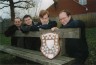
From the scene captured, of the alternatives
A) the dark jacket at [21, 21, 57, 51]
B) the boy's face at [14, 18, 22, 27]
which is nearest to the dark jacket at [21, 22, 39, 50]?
the dark jacket at [21, 21, 57, 51]

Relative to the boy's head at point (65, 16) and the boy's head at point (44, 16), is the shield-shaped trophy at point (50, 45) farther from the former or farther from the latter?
the boy's head at point (44, 16)

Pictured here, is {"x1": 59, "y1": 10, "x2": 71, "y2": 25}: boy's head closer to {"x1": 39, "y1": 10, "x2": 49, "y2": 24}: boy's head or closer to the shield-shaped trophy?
the shield-shaped trophy

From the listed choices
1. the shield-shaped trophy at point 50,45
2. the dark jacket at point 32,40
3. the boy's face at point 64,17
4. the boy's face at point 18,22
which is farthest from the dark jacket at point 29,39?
the boy's face at point 64,17

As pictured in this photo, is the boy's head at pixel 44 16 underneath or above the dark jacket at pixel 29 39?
above

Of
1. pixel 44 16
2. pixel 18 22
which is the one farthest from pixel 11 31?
pixel 44 16

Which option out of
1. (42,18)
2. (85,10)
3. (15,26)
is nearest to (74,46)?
(42,18)

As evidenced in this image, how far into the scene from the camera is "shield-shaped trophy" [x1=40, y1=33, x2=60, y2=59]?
4555 millimetres

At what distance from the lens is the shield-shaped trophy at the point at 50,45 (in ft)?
14.9

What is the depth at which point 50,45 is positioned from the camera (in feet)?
15.2

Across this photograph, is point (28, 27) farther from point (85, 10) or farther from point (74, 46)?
point (85, 10)

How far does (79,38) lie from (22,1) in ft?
87.6

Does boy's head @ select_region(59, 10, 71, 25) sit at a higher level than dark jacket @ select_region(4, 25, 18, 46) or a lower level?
higher

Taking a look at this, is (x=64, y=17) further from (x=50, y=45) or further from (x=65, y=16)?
(x=50, y=45)

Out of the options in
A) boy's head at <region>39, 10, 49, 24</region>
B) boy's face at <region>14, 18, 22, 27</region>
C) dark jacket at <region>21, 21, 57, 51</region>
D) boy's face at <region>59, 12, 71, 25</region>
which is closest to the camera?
boy's face at <region>59, 12, 71, 25</region>
